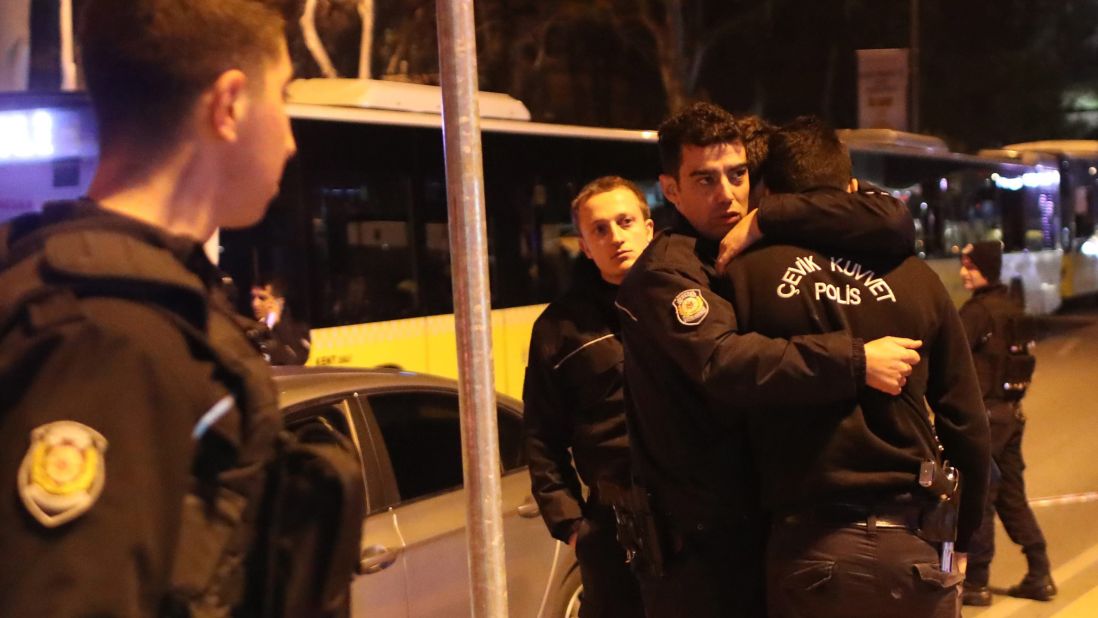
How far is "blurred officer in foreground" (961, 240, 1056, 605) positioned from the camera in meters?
6.29

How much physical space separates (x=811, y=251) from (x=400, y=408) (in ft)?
7.31

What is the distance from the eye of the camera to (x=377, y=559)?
4.31 metres

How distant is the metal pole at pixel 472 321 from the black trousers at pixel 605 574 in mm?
1133

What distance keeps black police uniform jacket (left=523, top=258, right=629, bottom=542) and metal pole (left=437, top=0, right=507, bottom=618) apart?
1.14 m

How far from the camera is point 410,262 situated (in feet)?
32.7

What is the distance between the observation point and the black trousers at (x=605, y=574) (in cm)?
366

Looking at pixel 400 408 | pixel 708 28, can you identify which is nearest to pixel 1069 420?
pixel 400 408

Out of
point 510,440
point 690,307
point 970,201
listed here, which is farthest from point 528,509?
point 970,201

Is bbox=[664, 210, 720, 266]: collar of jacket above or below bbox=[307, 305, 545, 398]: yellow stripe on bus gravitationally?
above

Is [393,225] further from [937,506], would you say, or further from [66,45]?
[937,506]

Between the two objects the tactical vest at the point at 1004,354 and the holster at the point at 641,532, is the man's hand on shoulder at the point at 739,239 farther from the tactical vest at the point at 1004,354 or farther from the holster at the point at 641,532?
the tactical vest at the point at 1004,354

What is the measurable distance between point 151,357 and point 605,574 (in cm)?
257

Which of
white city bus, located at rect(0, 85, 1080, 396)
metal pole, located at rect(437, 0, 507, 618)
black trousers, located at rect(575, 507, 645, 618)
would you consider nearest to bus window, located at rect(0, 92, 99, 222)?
white city bus, located at rect(0, 85, 1080, 396)

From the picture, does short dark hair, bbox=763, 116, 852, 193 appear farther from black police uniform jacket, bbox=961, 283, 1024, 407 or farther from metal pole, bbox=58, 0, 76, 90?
metal pole, bbox=58, 0, 76, 90
